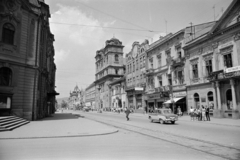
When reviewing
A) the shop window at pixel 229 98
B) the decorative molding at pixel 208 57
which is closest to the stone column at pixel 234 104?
the shop window at pixel 229 98

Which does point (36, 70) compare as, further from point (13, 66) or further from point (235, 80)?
point (235, 80)

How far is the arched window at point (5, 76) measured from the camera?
2036 cm

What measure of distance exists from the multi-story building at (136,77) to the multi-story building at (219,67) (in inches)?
684

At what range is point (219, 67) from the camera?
89.0ft

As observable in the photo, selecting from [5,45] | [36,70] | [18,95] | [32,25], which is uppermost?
[32,25]

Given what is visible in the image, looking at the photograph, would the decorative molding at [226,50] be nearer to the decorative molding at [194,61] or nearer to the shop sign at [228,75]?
the shop sign at [228,75]

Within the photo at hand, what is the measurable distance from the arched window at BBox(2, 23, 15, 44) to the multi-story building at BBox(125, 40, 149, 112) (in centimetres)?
3145

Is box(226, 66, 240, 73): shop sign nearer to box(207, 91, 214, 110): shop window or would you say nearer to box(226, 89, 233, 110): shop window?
box(226, 89, 233, 110): shop window

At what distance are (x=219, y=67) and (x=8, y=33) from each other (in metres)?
28.4

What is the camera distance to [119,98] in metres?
63.7

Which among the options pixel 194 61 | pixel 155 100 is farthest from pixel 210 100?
pixel 155 100

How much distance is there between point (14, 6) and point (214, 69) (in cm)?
2836

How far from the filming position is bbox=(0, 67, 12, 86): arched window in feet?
66.8

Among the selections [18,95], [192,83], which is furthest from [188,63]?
[18,95]
